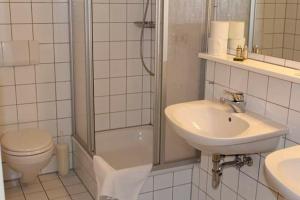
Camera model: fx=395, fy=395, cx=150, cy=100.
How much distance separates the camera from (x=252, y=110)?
6.82ft

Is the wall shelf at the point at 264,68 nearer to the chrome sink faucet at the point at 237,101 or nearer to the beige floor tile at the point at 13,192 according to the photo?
the chrome sink faucet at the point at 237,101

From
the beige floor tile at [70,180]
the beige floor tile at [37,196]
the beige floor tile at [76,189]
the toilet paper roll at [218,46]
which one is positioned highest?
the toilet paper roll at [218,46]

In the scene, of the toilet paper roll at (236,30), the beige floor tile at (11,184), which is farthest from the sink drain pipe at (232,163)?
the beige floor tile at (11,184)

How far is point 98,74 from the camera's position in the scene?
10.2 ft

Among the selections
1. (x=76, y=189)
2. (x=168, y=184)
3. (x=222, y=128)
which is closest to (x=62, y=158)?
(x=76, y=189)

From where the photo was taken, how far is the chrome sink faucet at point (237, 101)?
2061mm

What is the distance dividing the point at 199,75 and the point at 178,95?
0.61ft

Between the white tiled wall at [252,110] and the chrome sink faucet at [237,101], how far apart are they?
0.16ft

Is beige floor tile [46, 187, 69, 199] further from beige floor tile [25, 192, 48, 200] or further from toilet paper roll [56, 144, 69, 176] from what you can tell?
toilet paper roll [56, 144, 69, 176]

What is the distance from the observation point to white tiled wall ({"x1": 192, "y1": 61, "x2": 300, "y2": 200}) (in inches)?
72.9

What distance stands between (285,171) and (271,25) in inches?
33.0

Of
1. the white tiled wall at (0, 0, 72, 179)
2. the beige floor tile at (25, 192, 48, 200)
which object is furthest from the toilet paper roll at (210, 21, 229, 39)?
the beige floor tile at (25, 192, 48, 200)

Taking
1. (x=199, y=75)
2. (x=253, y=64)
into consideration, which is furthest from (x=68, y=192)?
(x=253, y=64)

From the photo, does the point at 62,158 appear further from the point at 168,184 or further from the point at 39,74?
the point at 168,184
